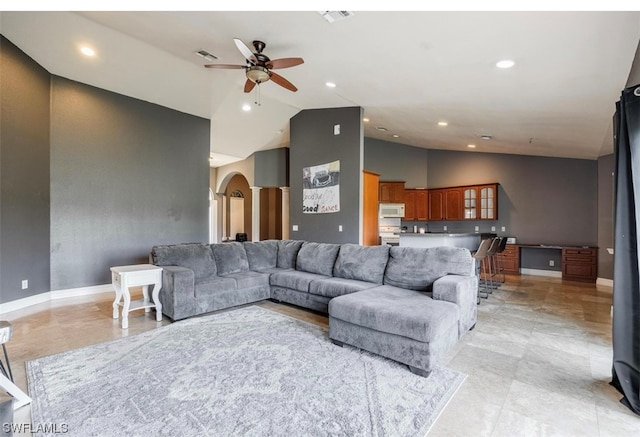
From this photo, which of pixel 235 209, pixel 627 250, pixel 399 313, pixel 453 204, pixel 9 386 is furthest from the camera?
pixel 235 209

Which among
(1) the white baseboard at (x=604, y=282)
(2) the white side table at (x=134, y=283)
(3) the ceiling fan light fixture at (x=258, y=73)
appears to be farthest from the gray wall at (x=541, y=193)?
(2) the white side table at (x=134, y=283)

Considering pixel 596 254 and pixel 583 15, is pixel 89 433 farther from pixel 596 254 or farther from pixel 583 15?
pixel 596 254

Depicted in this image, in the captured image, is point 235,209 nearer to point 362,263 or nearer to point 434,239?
point 434,239

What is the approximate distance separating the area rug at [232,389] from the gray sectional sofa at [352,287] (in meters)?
0.23

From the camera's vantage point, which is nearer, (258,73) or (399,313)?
(399,313)

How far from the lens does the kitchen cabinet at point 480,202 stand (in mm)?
7383

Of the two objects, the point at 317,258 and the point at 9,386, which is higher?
the point at 317,258

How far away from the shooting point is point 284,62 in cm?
336

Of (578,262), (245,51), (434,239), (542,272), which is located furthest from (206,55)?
(542,272)

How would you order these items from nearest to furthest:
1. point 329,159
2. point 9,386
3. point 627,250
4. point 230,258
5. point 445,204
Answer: point 9,386, point 627,250, point 230,258, point 329,159, point 445,204

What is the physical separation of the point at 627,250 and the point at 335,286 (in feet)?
8.20

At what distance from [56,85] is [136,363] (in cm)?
460

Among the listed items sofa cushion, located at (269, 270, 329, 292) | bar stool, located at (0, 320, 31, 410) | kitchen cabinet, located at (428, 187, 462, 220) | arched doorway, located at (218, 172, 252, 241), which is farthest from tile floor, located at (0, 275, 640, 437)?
arched doorway, located at (218, 172, 252, 241)

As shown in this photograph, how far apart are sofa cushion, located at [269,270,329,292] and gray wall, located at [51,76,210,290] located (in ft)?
9.19
